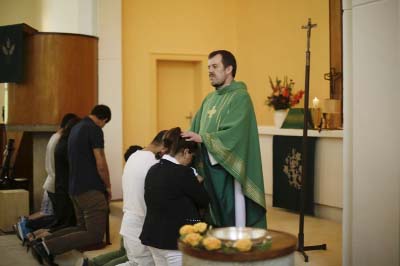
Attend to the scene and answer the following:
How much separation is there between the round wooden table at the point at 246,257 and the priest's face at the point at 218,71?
5.59 ft

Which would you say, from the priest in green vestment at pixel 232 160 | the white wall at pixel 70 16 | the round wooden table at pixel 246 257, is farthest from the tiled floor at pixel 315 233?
the white wall at pixel 70 16

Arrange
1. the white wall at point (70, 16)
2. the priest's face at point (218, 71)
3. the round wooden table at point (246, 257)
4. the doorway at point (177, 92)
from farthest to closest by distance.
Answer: the doorway at point (177, 92)
the white wall at point (70, 16)
the priest's face at point (218, 71)
the round wooden table at point (246, 257)

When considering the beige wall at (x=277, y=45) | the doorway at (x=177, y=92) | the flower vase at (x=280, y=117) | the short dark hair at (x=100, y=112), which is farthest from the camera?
the doorway at (x=177, y=92)

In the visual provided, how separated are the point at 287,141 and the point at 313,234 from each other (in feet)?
6.34

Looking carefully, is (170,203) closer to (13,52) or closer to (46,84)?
(46,84)

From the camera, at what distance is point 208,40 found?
1237 cm

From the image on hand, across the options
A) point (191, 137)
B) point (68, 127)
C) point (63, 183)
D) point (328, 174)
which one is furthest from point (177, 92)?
point (191, 137)

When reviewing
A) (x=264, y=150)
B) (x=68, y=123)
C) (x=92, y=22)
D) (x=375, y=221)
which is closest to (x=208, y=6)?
(x=92, y=22)

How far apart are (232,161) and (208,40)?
8197mm

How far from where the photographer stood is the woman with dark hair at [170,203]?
4012mm

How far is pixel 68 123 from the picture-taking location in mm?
7176

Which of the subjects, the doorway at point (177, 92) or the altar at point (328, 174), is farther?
the doorway at point (177, 92)

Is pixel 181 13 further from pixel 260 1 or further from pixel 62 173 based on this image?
pixel 62 173

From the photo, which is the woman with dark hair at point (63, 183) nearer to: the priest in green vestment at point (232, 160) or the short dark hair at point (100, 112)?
the short dark hair at point (100, 112)
